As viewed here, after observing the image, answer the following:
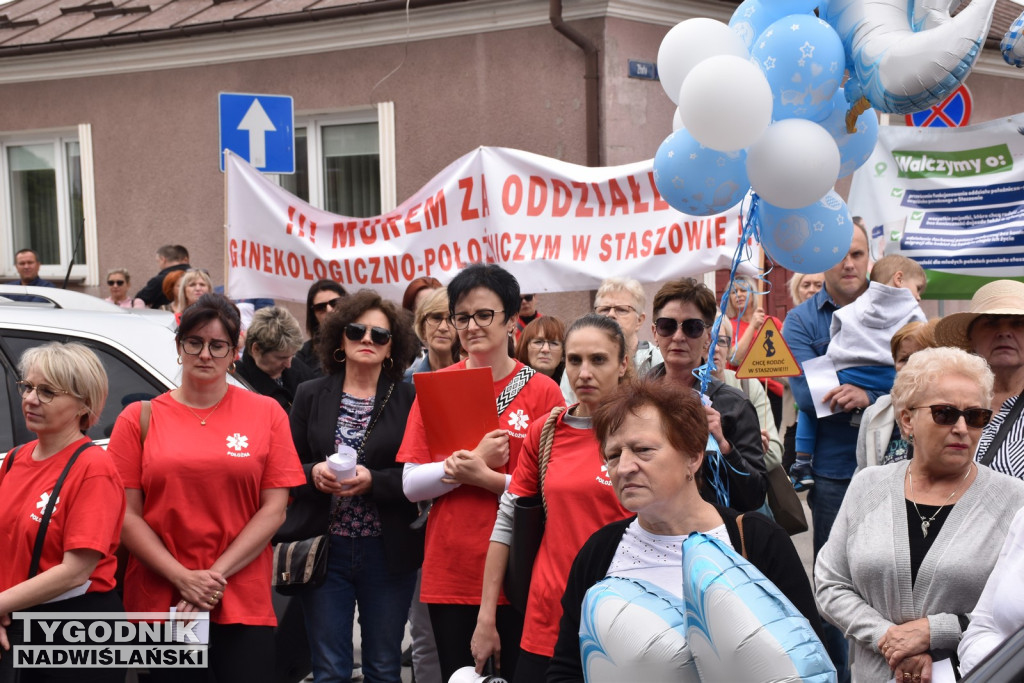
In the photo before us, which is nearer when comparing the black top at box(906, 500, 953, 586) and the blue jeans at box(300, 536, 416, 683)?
the black top at box(906, 500, 953, 586)

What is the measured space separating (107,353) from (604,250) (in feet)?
10.0

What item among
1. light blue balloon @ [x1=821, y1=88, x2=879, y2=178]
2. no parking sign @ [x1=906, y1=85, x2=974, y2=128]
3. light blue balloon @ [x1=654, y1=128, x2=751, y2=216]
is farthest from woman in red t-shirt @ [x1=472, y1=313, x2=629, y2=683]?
no parking sign @ [x1=906, y1=85, x2=974, y2=128]

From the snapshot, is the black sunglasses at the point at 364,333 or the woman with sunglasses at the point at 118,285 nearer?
the black sunglasses at the point at 364,333

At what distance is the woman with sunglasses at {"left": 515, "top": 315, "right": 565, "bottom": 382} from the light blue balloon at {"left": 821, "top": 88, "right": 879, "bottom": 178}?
175 cm

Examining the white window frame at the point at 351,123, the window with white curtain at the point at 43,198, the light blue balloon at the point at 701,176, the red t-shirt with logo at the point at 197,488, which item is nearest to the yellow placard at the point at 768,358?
the light blue balloon at the point at 701,176

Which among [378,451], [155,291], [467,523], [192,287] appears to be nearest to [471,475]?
[467,523]

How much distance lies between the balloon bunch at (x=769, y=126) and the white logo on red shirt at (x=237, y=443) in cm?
181

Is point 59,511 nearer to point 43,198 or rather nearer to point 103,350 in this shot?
point 103,350

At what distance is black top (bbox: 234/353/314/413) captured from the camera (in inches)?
244

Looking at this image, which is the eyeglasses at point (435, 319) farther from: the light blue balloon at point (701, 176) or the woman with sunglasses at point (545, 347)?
the light blue balloon at point (701, 176)

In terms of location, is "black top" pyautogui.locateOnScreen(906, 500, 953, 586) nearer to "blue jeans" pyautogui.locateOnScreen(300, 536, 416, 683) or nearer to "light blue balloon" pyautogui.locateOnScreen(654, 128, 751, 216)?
"light blue balloon" pyautogui.locateOnScreen(654, 128, 751, 216)

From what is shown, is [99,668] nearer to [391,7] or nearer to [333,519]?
[333,519]

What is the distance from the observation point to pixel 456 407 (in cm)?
425

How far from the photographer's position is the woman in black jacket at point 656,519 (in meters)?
2.97
